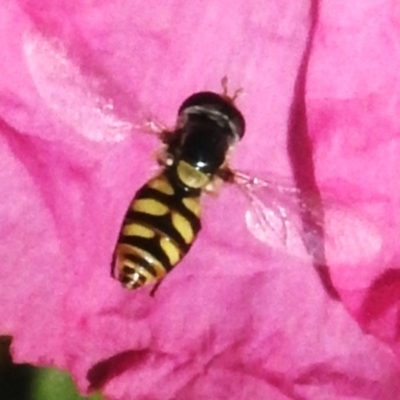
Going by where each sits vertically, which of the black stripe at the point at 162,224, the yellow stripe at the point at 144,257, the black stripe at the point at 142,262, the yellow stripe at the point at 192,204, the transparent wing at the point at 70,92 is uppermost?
the transparent wing at the point at 70,92

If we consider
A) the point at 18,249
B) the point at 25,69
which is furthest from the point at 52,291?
the point at 25,69

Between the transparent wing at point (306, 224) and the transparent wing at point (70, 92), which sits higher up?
the transparent wing at point (70, 92)

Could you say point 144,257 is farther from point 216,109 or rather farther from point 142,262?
point 216,109

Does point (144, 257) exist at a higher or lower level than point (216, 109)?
lower

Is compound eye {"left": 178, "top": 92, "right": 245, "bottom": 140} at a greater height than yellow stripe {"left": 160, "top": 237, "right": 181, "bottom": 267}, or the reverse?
compound eye {"left": 178, "top": 92, "right": 245, "bottom": 140}

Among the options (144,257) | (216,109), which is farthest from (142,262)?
(216,109)
